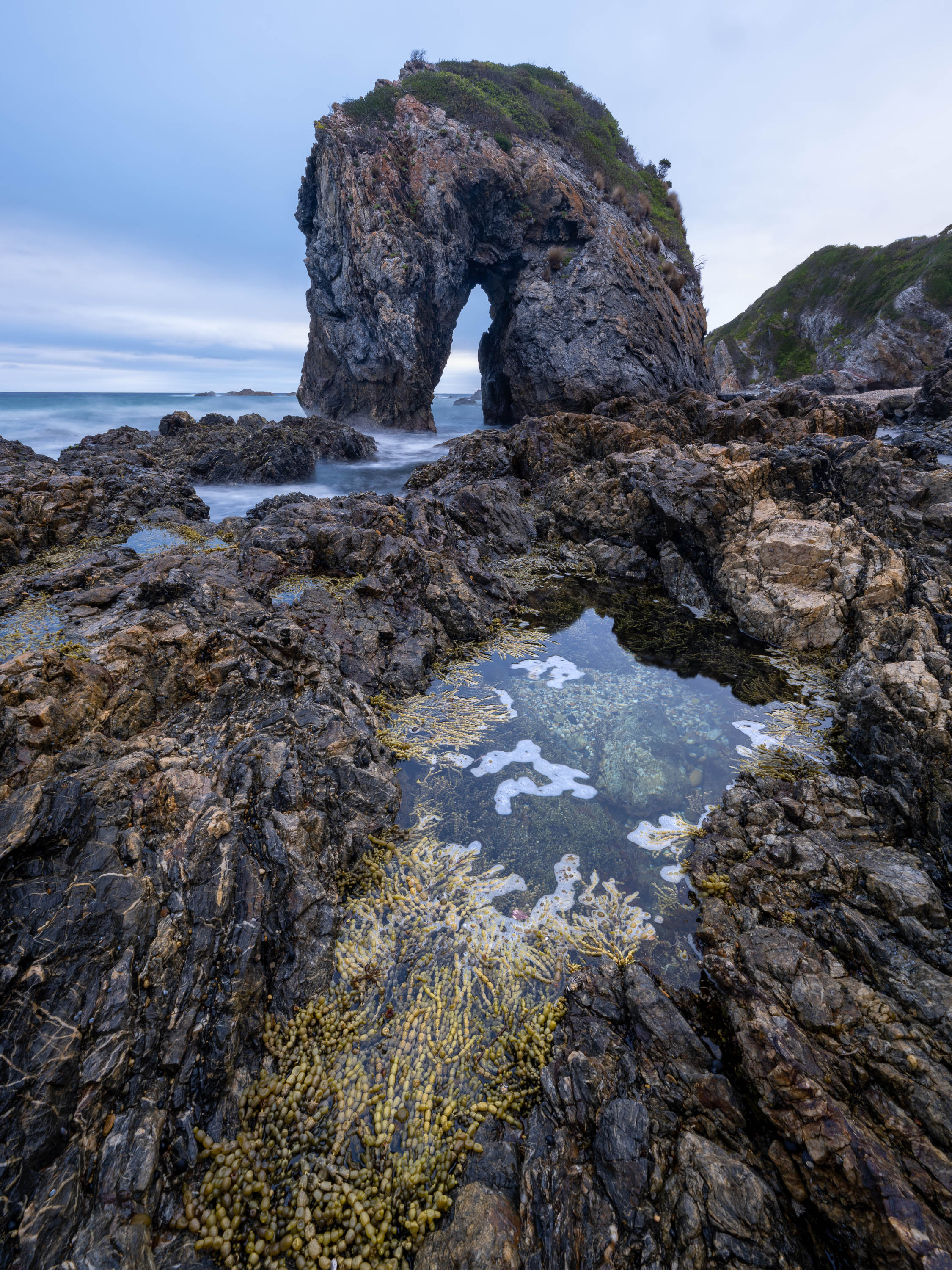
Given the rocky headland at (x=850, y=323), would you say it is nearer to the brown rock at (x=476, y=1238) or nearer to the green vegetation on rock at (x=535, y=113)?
the green vegetation on rock at (x=535, y=113)

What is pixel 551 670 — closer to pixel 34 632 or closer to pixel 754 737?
pixel 754 737

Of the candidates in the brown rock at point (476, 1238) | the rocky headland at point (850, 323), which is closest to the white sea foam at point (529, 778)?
the brown rock at point (476, 1238)

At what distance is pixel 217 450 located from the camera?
32.0 metres

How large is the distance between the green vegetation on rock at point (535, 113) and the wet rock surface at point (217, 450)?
3156 cm

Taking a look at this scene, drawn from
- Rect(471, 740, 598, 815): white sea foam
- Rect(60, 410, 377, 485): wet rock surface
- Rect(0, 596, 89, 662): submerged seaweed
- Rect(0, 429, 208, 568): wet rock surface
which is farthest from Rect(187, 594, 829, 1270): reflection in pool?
Rect(60, 410, 377, 485): wet rock surface

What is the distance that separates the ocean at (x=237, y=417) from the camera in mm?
30750

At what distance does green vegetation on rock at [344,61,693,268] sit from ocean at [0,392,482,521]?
26.7 m

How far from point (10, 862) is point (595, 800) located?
8261 mm

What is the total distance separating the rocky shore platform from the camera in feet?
12.9

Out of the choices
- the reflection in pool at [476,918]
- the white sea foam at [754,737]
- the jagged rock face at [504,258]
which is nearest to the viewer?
the reflection in pool at [476,918]

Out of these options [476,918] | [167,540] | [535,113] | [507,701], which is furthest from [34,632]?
[535,113]

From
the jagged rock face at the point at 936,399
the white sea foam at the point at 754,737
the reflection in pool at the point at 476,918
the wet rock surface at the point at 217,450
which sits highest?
the jagged rock face at the point at 936,399

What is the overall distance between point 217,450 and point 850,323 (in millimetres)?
85262

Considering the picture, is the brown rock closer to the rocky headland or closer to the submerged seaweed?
the submerged seaweed
